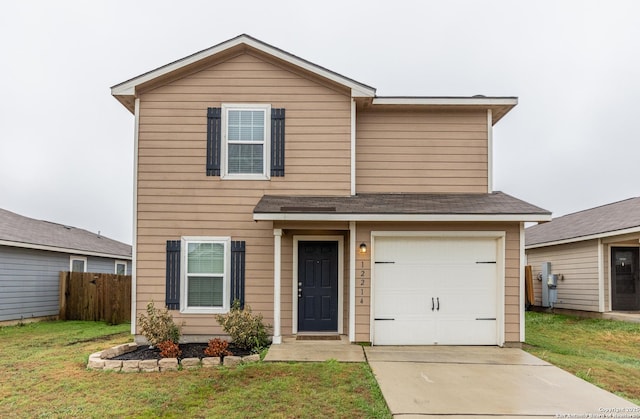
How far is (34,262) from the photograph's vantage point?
1457 cm

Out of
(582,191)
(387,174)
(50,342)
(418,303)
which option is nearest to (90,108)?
(50,342)

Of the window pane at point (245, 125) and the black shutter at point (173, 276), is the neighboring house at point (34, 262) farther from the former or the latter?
the window pane at point (245, 125)

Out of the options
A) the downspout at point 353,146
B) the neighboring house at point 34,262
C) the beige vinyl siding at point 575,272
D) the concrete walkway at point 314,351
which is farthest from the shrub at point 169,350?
the beige vinyl siding at point 575,272

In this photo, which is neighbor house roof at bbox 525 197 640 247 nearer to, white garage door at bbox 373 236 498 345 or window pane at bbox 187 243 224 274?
white garage door at bbox 373 236 498 345

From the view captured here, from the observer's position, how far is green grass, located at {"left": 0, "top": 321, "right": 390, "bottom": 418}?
209 inches

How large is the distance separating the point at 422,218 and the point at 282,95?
Result: 3982 millimetres

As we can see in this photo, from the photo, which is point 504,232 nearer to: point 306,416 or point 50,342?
point 306,416

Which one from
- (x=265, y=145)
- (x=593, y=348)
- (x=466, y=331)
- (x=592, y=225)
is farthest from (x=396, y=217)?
(x=592, y=225)

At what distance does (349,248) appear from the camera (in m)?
9.06

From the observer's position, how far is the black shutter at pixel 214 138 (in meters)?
9.44

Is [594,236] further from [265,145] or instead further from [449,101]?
[265,145]

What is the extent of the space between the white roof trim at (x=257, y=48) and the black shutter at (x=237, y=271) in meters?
3.89

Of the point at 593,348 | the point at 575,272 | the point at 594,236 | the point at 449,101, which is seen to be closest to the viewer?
the point at 593,348

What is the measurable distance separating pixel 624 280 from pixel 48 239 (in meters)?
19.3
